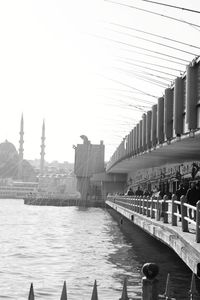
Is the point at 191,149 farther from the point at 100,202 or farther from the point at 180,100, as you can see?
the point at 100,202

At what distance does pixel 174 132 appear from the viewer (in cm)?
3584

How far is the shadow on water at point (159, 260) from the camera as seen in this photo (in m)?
21.9

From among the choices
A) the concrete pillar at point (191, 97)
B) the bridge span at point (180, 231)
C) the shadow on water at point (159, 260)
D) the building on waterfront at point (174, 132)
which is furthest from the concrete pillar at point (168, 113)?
the concrete pillar at point (191, 97)

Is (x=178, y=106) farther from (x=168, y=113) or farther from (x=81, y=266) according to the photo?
(x=81, y=266)

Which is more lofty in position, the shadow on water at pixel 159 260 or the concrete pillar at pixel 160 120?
the concrete pillar at pixel 160 120

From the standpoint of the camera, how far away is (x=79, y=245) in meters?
38.8

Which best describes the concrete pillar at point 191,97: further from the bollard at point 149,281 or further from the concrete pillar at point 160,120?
the bollard at point 149,281

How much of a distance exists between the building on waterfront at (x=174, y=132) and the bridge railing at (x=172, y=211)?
3.70 m

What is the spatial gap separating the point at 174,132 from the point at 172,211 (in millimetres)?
12274

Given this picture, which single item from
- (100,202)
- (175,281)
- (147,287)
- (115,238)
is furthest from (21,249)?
(100,202)

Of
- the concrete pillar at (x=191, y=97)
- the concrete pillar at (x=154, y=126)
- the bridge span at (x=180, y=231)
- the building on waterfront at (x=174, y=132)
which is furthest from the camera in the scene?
the concrete pillar at (x=154, y=126)

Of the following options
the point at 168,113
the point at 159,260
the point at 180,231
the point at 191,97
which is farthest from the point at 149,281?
the point at 168,113

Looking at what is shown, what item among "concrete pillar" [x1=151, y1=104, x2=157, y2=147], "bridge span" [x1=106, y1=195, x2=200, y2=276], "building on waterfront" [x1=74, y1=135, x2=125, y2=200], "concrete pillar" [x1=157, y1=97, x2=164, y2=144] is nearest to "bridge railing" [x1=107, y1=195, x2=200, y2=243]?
"bridge span" [x1=106, y1=195, x2=200, y2=276]

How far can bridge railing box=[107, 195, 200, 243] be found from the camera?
62.5 feet
